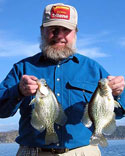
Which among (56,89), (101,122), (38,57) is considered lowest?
(101,122)

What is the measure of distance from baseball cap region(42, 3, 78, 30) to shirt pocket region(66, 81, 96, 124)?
3.74 ft

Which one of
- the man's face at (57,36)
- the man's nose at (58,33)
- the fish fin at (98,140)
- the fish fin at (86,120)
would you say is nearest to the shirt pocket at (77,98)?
the fish fin at (86,120)

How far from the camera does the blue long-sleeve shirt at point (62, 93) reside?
6496 millimetres

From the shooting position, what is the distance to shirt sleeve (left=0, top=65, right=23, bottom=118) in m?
6.28

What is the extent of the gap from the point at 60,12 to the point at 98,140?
2.60 meters

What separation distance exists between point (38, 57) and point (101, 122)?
6.27 feet

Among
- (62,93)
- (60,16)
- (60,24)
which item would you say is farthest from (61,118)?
(60,16)

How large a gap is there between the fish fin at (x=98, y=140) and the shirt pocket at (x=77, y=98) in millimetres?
543

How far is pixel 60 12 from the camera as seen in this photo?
7.10 metres

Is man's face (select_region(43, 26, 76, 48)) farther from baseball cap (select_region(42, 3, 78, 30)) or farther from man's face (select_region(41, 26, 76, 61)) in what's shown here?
baseball cap (select_region(42, 3, 78, 30))

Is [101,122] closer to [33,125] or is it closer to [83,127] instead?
[83,127]

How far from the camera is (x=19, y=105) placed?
21.6 ft

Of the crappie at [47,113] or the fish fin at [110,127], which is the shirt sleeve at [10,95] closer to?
the crappie at [47,113]

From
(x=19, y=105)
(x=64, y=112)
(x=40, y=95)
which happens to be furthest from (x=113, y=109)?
(x=19, y=105)
